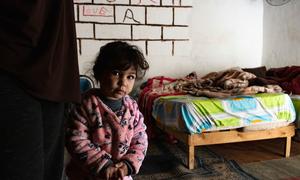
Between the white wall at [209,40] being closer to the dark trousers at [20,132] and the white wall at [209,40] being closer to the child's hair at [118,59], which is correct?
the child's hair at [118,59]

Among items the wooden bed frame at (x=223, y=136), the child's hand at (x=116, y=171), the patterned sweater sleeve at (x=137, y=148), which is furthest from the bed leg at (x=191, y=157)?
the child's hand at (x=116, y=171)

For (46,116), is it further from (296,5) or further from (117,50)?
(296,5)

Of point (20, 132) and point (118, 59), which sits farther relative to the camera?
point (118, 59)

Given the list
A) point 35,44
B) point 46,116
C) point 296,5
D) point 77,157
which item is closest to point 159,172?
point 77,157

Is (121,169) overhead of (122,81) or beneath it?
beneath

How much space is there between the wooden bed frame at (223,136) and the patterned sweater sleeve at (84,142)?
1104mm

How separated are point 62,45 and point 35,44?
7cm

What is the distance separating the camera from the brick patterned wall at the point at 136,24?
290 centimetres

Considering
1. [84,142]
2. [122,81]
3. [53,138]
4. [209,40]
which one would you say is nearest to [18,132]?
[53,138]

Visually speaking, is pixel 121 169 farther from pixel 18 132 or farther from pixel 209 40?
pixel 209 40

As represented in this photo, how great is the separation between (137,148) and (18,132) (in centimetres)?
44

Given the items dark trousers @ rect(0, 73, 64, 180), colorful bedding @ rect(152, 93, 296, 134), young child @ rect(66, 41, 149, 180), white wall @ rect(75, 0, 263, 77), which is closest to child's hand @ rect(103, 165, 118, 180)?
young child @ rect(66, 41, 149, 180)

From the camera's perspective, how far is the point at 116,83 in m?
0.95

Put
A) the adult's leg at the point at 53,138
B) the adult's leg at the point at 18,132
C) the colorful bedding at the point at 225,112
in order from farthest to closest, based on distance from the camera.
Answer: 1. the colorful bedding at the point at 225,112
2. the adult's leg at the point at 53,138
3. the adult's leg at the point at 18,132
